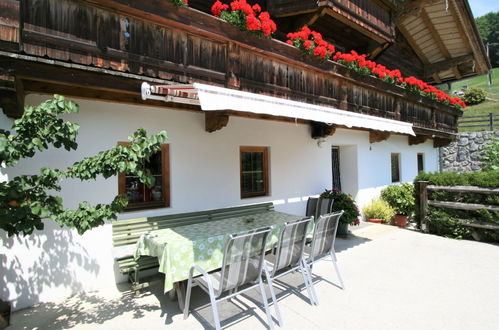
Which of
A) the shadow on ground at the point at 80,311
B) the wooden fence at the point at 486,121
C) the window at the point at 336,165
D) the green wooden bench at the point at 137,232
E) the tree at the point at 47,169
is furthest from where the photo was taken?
the wooden fence at the point at 486,121

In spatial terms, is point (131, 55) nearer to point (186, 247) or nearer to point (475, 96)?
point (186, 247)

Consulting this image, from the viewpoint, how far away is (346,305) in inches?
146

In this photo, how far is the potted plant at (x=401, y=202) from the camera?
8609mm

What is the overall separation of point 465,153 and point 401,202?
10.0 meters

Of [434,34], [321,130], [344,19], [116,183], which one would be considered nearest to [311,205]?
[321,130]

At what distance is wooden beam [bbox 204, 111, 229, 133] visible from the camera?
17.2 ft

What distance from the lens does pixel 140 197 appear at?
511cm

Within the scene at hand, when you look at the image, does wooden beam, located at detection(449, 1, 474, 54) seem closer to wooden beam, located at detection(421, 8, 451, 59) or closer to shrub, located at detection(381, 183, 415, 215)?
wooden beam, located at detection(421, 8, 451, 59)

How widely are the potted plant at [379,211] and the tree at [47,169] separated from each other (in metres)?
8.03

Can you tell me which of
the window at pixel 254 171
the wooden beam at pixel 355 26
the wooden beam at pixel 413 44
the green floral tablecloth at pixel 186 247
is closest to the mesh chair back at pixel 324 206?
the window at pixel 254 171

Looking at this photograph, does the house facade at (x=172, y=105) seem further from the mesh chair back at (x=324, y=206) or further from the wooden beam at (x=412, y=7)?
the wooden beam at (x=412, y=7)

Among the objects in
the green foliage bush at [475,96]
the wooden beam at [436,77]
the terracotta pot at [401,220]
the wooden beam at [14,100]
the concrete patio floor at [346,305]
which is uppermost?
the green foliage bush at [475,96]

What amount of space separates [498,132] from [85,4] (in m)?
19.1

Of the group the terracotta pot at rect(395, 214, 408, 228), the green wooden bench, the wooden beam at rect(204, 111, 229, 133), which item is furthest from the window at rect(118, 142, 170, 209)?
the terracotta pot at rect(395, 214, 408, 228)
